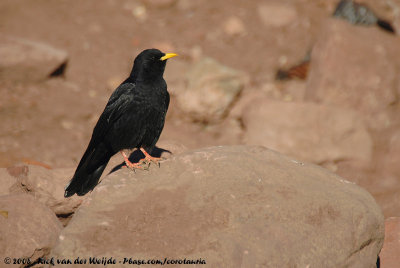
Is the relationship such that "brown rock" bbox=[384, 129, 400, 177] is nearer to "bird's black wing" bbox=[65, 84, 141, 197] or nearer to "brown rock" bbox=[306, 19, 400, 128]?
"brown rock" bbox=[306, 19, 400, 128]

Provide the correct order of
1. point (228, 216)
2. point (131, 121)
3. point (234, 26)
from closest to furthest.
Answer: point (228, 216), point (131, 121), point (234, 26)

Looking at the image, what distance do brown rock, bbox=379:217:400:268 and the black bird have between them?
2.58 metres

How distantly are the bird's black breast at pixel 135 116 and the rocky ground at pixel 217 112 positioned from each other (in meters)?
0.67

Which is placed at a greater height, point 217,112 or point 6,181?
point 6,181

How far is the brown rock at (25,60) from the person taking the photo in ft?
30.0

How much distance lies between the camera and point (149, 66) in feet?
19.0

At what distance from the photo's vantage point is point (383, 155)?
27.5 feet

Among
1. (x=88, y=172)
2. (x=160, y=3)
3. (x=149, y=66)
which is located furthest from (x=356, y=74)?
(x=88, y=172)

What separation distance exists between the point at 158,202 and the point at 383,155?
516 cm

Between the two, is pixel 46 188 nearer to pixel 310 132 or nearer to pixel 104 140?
pixel 104 140

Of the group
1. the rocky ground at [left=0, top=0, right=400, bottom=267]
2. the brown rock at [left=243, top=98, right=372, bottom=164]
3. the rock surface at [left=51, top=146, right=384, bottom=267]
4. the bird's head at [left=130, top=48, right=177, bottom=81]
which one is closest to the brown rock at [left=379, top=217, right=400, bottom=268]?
the rocky ground at [left=0, top=0, right=400, bottom=267]

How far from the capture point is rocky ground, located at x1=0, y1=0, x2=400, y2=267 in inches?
173

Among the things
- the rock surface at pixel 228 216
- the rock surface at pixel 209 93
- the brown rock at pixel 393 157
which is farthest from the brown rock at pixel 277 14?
the rock surface at pixel 228 216

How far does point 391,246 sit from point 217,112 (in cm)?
463
